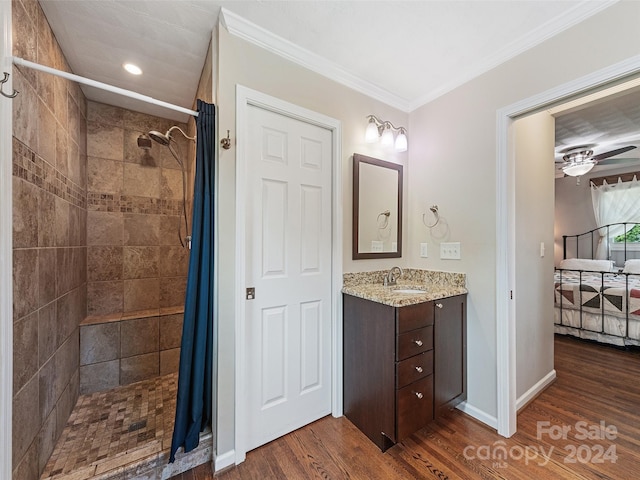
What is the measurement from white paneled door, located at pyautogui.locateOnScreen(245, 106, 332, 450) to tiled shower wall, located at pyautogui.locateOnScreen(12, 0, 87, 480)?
97cm

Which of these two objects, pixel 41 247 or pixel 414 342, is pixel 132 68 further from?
pixel 414 342

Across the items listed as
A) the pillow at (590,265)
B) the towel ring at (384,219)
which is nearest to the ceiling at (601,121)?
the towel ring at (384,219)

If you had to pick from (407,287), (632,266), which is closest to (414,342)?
(407,287)

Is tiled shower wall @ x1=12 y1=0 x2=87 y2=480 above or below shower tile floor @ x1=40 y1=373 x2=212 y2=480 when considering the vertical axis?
above

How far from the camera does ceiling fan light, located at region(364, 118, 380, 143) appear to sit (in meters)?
2.05

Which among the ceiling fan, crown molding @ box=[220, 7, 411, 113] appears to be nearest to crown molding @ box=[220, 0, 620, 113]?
crown molding @ box=[220, 7, 411, 113]

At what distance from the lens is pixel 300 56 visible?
175cm

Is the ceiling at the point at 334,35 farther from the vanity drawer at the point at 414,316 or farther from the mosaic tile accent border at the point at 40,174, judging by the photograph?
the vanity drawer at the point at 414,316

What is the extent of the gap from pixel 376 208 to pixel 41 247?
206 centimetres

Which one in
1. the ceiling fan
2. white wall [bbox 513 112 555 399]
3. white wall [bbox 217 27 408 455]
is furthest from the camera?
the ceiling fan

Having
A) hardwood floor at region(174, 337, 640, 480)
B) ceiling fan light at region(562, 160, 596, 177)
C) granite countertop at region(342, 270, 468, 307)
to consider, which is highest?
ceiling fan light at region(562, 160, 596, 177)

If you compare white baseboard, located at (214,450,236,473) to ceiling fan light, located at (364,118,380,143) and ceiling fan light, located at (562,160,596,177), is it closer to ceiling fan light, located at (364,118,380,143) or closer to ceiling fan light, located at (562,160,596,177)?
ceiling fan light, located at (364,118,380,143)

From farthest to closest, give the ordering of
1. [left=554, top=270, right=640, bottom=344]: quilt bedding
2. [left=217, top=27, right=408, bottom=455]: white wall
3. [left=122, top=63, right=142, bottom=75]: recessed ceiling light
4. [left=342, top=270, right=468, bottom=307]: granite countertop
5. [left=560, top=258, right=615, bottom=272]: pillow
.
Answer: [left=560, top=258, right=615, bottom=272]: pillow, [left=554, top=270, right=640, bottom=344]: quilt bedding, [left=122, top=63, right=142, bottom=75]: recessed ceiling light, [left=342, top=270, right=468, bottom=307]: granite countertop, [left=217, top=27, right=408, bottom=455]: white wall

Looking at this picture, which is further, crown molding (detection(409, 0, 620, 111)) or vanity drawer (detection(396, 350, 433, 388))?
vanity drawer (detection(396, 350, 433, 388))
